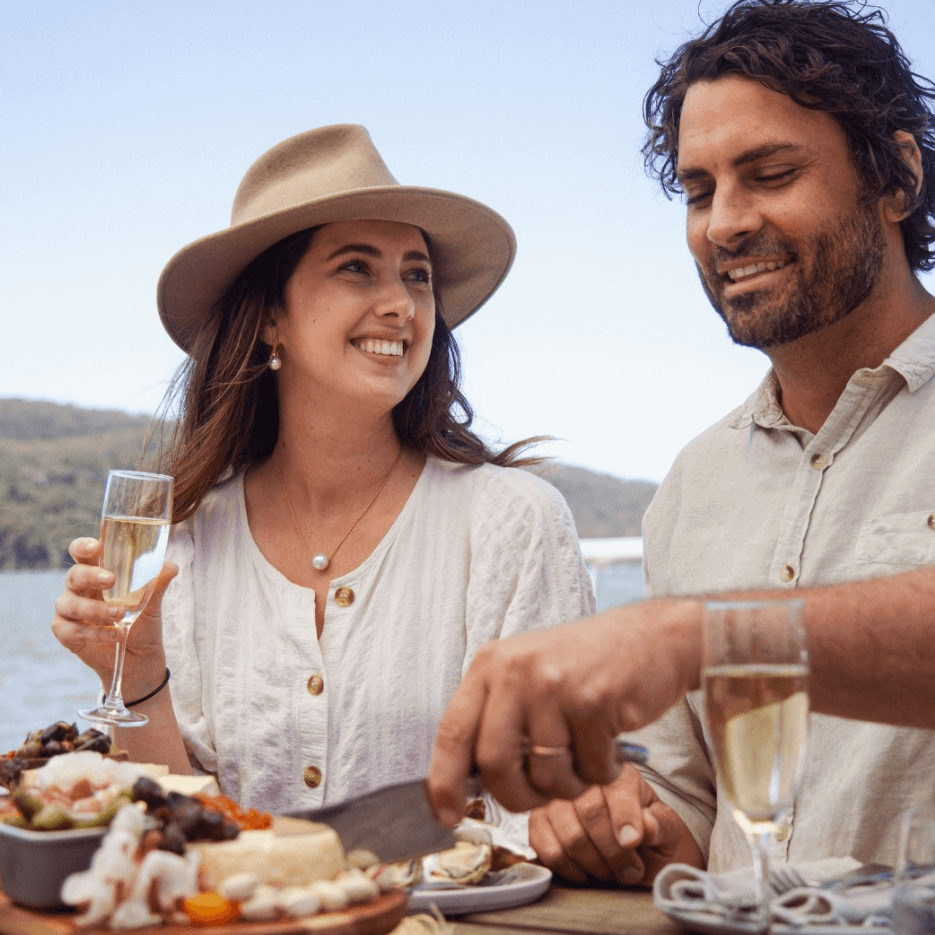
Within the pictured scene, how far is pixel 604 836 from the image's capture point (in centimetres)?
172

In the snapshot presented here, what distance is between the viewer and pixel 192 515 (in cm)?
312

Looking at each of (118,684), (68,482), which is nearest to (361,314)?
(118,684)

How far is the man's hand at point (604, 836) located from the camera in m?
1.71

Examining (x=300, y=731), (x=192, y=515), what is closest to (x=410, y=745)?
(x=300, y=731)

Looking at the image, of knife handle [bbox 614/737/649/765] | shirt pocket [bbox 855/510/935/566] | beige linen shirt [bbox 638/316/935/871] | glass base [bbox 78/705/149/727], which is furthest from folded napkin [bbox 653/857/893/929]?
glass base [bbox 78/705/149/727]

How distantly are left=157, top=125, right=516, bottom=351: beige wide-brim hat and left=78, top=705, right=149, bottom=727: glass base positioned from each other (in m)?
1.35

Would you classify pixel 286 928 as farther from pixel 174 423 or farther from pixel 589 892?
pixel 174 423

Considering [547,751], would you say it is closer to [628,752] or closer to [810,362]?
[628,752]

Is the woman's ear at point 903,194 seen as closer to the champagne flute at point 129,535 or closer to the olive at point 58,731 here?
the champagne flute at point 129,535

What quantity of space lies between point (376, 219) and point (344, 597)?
1010 millimetres

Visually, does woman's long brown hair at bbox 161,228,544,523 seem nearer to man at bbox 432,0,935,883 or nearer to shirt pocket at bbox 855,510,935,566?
man at bbox 432,0,935,883

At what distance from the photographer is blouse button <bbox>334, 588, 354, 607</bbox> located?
9.44ft

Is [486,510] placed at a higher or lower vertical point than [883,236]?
lower

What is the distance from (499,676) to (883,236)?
6.17ft
